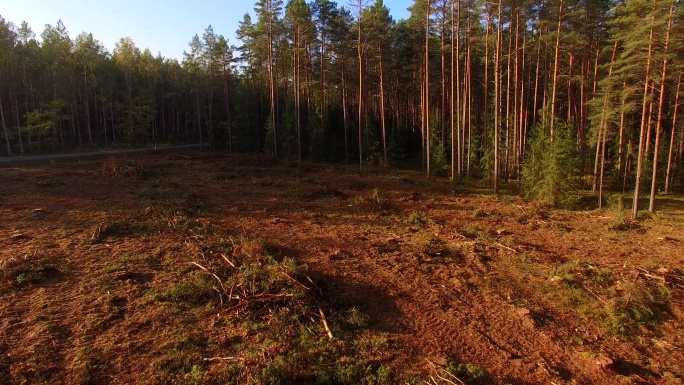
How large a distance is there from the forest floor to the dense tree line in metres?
9.35

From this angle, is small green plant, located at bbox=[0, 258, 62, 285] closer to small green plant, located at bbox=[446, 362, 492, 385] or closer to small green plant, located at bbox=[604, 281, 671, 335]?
small green plant, located at bbox=[446, 362, 492, 385]

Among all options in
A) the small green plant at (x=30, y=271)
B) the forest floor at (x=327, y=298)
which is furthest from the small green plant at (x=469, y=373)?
the small green plant at (x=30, y=271)

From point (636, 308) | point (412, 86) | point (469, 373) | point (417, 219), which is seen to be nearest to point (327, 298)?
point (469, 373)

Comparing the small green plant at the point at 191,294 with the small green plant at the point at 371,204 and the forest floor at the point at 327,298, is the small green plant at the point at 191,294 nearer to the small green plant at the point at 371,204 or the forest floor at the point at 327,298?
the forest floor at the point at 327,298

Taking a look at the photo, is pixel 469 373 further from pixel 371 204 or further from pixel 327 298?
pixel 371 204

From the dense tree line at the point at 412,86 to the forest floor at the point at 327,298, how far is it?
9.35m

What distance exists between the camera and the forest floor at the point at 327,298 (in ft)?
19.9

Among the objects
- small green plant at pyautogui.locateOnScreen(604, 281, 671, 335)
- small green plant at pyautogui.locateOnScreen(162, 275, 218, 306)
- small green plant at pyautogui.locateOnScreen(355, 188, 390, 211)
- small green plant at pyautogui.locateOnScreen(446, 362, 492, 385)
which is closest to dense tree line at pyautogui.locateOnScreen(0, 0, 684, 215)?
small green plant at pyautogui.locateOnScreen(355, 188, 390, 211)

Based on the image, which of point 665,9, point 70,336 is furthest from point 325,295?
point 665,9

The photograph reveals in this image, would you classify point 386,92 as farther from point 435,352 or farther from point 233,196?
point 435,352

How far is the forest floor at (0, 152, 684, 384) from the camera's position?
6.06 m

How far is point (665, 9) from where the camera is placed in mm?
16844

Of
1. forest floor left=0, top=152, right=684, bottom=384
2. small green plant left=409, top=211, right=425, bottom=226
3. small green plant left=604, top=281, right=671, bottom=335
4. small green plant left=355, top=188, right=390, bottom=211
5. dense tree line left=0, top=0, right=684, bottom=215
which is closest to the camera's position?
forest floor left=0, top=152, right=684, bottom=384

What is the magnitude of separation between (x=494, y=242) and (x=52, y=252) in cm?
1313
